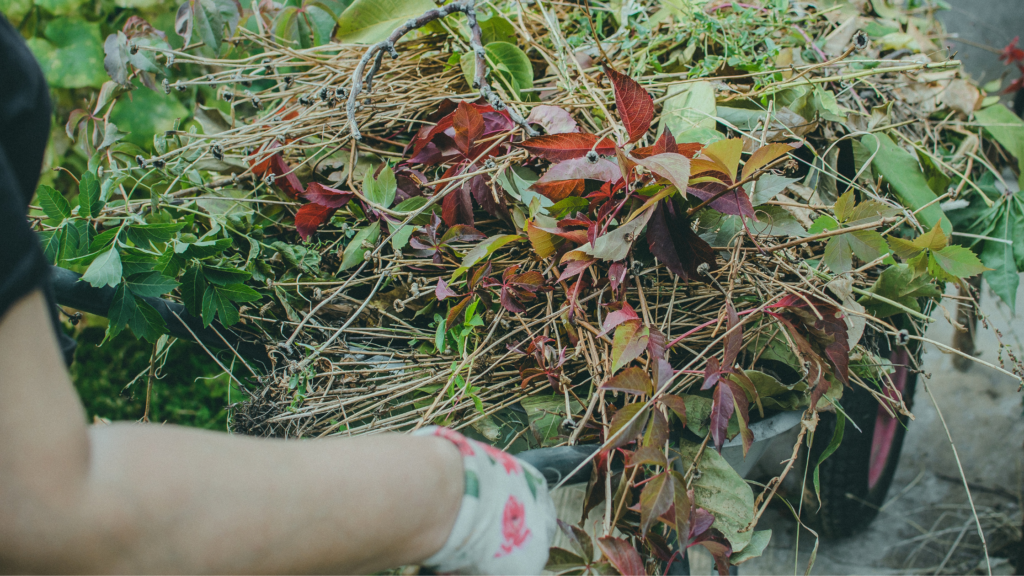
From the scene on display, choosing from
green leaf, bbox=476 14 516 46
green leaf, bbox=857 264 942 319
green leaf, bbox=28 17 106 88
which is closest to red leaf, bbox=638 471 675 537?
green leaf, bbox=857 264 942 319

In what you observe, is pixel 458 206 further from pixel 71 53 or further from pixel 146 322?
pixel 71 53

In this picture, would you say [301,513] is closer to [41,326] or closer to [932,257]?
[41,326]

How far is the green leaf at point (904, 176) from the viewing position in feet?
2.89

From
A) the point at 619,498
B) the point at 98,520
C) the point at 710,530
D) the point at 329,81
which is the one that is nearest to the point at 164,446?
the point at 98,520

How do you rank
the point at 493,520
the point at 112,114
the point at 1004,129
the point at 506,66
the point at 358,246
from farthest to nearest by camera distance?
the point at 112,114 < the point at 1004,129 < the point at 506,66 < the point at 358,246 < the point at 493,520

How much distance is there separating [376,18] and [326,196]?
0.41 metres

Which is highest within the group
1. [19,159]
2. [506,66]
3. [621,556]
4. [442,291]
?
[19,159]

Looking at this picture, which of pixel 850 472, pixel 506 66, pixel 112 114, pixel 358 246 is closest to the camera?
pixel 358 246

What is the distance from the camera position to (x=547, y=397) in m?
0.74

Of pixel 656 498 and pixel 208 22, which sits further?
pixel 208 22

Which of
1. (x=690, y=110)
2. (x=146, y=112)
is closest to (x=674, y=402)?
(x=690, y=110)

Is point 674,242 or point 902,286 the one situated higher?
point 674,242

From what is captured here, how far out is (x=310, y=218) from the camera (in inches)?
32.4

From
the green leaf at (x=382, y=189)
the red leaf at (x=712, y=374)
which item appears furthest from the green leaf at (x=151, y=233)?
the red leaf at (x=712, y=374)
